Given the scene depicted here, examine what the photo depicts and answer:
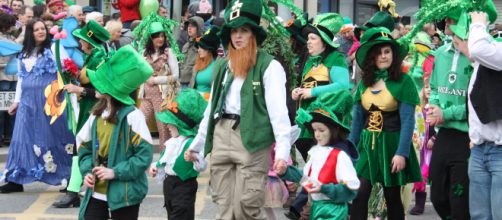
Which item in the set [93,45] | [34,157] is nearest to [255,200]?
[93,45]

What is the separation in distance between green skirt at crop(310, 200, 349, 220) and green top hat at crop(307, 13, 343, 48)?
242cm

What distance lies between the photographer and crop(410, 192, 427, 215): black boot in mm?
9320

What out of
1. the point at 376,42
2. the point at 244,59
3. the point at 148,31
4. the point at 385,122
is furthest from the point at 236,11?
the point at 148,31

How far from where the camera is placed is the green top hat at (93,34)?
27.9ft

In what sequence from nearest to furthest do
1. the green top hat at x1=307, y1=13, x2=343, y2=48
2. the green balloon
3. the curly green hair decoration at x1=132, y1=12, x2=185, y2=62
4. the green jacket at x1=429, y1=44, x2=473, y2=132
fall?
the green jacket at x1=429, y1=44, x2=473, y2=132 < the green top hat at x1=307, y1=13, x2=343, y2=48 < the curly green hair decoration at x1=132, y1=12, x2=185, y2=62 < the green balloon

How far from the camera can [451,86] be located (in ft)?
23.3

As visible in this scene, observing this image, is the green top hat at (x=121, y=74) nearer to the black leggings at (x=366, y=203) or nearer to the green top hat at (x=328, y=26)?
the black leggings at (x=366, y=203)

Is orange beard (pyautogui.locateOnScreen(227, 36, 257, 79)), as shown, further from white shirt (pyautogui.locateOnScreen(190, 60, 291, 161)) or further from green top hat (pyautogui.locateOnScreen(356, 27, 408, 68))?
green top hat (pyautogui.locateOnScreen(356, 27, 408, 68))

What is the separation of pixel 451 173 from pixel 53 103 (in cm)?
458

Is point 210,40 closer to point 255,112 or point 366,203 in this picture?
point 366,203

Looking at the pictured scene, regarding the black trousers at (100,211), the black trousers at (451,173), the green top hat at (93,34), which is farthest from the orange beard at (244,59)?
the green top hat at (93,34)

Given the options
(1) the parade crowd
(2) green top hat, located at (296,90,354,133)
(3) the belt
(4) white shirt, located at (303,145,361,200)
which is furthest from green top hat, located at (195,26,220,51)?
(4) white shirt, located at (303,145,361,200)

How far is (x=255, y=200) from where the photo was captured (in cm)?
645

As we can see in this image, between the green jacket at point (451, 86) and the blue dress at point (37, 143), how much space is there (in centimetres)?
455
